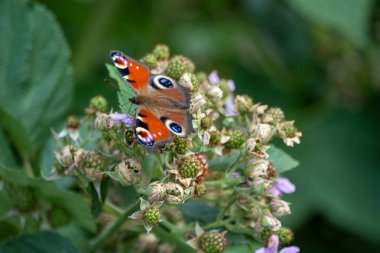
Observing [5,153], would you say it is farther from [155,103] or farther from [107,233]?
[155,103]

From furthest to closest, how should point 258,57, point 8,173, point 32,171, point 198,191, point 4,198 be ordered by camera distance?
point 258,57, point 32,171, point 4,198, point 8,173, point 198,191

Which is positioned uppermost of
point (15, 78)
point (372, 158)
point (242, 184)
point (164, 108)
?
point (164, 108)

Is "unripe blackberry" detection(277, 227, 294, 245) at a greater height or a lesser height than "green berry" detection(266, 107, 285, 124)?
lesser

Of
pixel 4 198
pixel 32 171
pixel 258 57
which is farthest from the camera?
pixel 258 57

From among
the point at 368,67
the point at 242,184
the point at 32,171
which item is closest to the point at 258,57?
the point at 368,67

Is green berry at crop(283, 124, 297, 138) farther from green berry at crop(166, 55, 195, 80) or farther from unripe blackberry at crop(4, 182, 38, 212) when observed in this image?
unripe blackberry at crop(4, 182, 38, 212)

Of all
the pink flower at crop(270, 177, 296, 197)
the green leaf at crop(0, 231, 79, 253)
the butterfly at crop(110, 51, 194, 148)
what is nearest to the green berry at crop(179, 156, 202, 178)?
the butterfly at crop(110, 51, 194, 148)

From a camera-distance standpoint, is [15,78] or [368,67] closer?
[15,78]

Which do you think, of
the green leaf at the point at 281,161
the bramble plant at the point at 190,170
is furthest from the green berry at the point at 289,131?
the green leaf at the point at 281,161

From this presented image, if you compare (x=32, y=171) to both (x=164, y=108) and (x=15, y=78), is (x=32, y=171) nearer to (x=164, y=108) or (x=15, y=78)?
(x=15, y=78)
